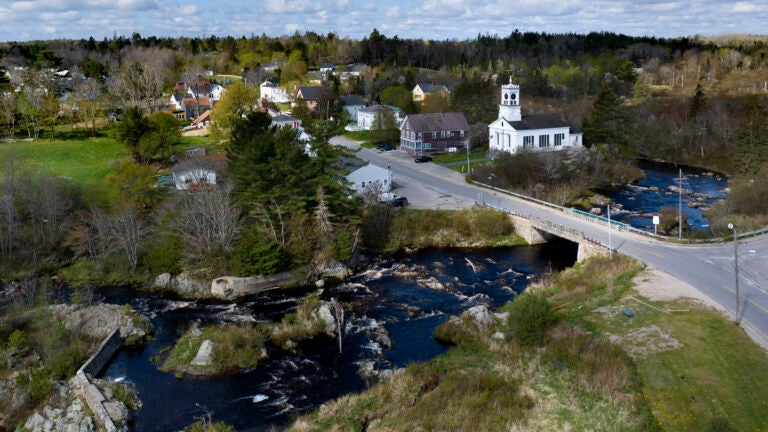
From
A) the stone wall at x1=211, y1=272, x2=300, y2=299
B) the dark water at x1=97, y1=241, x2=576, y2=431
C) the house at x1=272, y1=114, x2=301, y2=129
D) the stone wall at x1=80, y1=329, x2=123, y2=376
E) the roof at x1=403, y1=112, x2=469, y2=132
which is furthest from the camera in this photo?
the house at x1=272, y1=114, x2=301, y2=129

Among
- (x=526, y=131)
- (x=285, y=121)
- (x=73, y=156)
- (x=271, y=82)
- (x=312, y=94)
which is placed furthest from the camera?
(x=271, y=82)

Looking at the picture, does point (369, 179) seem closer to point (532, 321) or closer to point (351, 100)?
point (532, 321)

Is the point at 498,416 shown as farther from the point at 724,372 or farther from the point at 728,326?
the point at 728,326

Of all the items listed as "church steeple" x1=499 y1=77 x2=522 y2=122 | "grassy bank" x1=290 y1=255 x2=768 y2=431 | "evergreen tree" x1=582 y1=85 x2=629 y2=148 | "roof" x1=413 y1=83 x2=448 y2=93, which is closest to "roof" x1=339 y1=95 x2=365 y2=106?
"roof" x1=413 y1=83 x2=448 y2=93

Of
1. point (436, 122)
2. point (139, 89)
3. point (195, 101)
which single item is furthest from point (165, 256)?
point (195, 101)

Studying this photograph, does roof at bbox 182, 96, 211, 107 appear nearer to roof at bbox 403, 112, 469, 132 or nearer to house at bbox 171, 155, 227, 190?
roof at bbox 403, 112, 469, 132

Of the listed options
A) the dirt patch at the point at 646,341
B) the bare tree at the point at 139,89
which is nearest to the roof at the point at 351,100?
the bare tree at the point at 139,89
